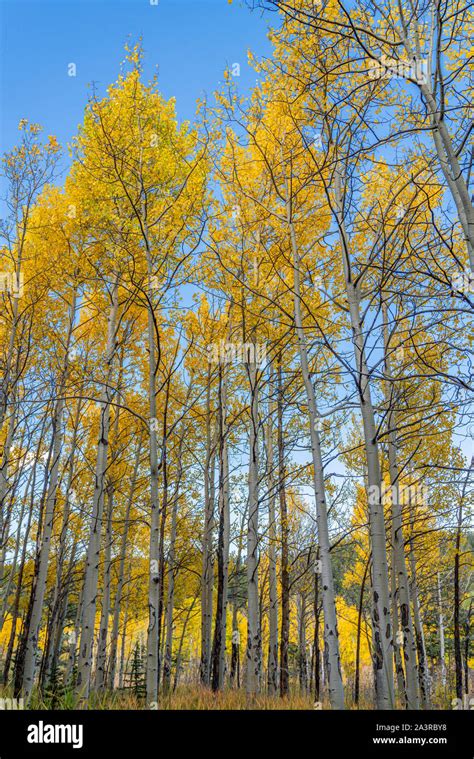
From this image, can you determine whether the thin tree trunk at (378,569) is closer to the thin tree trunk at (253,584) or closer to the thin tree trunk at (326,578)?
the thin tree trunk at (326,578)

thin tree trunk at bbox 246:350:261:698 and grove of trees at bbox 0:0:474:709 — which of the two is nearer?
grove of trees at bbox 0:0:474:709

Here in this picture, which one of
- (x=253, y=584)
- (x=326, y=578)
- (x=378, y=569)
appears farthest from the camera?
(x=253, y=584)

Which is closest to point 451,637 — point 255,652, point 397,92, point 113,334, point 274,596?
point 274,596

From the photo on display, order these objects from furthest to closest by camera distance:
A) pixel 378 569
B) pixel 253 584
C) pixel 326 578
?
pixel 253 584, pixel 326 578, pixel 378 569

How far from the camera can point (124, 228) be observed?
6.33 metres

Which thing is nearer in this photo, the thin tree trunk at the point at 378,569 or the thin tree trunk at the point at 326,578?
the thin tree trunk at the point at 378,569

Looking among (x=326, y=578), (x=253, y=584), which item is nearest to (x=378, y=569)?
(x=326, y=578)

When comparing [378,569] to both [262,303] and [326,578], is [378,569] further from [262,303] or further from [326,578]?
[262,303]

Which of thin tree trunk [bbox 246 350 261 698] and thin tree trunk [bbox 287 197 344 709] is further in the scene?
thin tree trunk [bbox 246 350 261 698]

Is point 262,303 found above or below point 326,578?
above

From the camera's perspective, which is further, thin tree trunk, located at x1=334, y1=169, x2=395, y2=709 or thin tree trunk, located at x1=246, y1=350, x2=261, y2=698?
thin tree trunk, located at x1=246, y1=350, x2=261, y2=698

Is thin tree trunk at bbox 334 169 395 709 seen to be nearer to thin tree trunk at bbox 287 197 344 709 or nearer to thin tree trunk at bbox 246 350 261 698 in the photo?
thin tree trunk at bbox 287 197 344 709

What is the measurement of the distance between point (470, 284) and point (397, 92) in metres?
3.53
